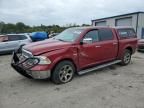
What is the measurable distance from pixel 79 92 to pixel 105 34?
2797 mm

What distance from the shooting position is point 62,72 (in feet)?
16.4

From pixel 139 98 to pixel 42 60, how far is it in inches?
107

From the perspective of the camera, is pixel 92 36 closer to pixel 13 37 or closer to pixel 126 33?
pixel 126 33

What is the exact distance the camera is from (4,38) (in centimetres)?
1112

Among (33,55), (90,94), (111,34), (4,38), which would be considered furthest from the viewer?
(4,38)

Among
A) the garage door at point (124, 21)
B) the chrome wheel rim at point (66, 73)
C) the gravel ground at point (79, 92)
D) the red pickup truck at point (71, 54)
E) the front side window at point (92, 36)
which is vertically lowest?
the gravel ground at point (79, 92)

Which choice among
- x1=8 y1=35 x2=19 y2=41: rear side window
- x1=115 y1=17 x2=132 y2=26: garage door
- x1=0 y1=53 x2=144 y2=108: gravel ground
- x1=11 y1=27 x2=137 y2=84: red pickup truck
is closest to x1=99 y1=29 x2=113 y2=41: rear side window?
x1=11 y1=27 x2=137 y2=84: red pickup truck

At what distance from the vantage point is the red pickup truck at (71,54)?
4.64m

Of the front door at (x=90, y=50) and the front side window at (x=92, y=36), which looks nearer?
the front door at (x=90, y=50)

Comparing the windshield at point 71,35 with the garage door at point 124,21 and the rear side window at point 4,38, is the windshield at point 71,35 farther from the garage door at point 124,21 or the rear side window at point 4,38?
the garage door at point 124,21

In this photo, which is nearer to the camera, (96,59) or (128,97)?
(128,97)

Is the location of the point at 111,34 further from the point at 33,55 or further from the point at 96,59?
the point at 33,55

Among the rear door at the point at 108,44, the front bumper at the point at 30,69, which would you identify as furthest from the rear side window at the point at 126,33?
the front bumper at the point at 30,69

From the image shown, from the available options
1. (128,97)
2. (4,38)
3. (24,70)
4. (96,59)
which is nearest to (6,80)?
(24,70)
